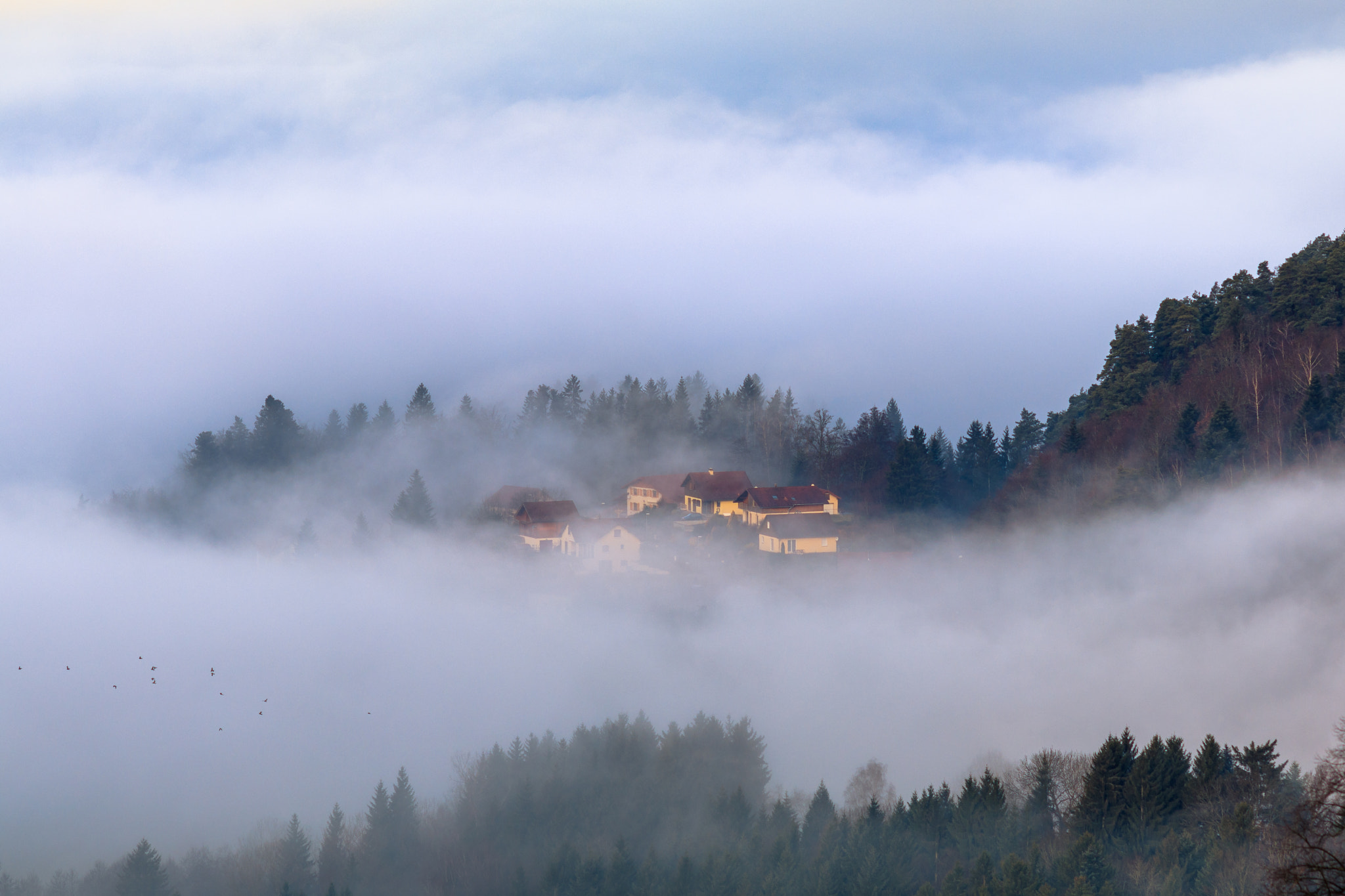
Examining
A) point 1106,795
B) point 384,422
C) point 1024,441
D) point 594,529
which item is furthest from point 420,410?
point 1106,795

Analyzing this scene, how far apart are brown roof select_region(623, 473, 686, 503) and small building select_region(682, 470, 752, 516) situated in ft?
4.72

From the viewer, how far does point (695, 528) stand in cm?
8969

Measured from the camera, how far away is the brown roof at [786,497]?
87.0 meters

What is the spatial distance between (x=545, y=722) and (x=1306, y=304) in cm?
6958

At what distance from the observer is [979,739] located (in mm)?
68938

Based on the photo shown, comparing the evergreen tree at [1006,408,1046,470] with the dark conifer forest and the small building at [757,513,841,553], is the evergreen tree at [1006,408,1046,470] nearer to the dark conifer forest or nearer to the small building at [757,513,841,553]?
the dark conifer forest

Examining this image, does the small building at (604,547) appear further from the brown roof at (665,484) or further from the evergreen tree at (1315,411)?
the evergreen tree at (1315,411)

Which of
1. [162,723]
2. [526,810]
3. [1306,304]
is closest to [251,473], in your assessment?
[162,723]

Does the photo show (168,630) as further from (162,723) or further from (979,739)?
(979,739)

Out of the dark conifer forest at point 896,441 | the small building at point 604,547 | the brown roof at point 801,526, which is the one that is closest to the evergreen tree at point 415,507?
the dark conifer forest at point 896,441

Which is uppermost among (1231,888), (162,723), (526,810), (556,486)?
(556,486)

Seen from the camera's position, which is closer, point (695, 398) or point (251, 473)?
point (251, 473)

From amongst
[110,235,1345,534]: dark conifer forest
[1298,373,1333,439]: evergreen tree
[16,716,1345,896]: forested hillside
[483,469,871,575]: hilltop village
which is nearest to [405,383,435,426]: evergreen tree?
[110,235,1345,534]: dark conifer forest

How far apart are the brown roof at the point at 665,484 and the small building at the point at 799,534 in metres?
15.1
